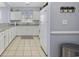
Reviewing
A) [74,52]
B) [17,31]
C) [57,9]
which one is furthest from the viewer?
[17,31]

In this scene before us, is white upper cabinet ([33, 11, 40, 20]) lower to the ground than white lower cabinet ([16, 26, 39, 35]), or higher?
higher

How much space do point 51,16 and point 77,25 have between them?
26.4 inches

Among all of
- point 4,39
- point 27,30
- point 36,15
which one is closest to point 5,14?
point 27,30

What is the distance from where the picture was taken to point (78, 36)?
11.5ft

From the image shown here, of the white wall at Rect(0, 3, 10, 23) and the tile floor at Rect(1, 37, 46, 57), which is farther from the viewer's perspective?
the white wall at Rect(0, 3, 10, 23)

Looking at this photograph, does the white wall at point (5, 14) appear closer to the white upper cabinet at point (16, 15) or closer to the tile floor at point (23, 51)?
the white upper cabinet at point (16, 15)

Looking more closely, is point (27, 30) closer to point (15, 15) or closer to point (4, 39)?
point (15, 15)

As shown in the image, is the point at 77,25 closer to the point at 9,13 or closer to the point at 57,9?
the point at 57,9

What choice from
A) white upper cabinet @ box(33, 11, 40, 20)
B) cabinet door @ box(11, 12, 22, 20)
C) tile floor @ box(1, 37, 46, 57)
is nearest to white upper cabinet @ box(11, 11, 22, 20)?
cabinet door @ box(11, 12, 22, 20)

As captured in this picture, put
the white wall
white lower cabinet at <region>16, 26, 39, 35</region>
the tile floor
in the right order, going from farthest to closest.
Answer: the white wall < white lower cabinet at <region>16, 26, 39, 35</region> < the tile floor

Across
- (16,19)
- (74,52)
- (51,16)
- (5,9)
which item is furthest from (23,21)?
(74,52)

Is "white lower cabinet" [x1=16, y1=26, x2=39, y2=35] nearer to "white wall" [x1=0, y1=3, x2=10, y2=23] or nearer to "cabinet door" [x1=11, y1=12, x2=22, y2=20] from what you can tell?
"cabinet door" [x1=11, y1=12, x2=22, y2=20]

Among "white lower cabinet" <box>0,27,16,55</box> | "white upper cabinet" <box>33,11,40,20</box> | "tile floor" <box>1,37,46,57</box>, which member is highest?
"white upper cabinet" <box>33,11,40,20</box>

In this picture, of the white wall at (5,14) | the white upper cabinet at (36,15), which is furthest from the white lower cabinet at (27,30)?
the white wall at (5,14)
